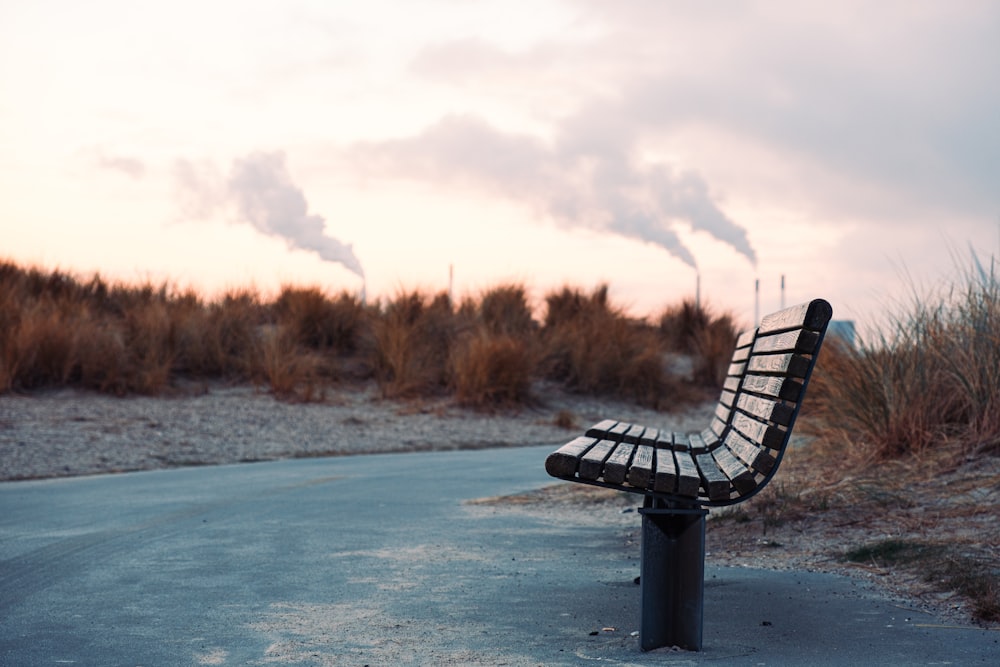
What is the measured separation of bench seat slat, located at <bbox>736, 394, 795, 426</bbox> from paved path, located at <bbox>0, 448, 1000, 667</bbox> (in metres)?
0.60

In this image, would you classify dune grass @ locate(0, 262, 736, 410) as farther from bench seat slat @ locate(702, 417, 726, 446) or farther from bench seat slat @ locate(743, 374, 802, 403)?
bench seat slat @ locate(743, 374, 802, 403)

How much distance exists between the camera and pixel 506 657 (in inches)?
107

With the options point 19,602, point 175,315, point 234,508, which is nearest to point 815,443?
point 234,508

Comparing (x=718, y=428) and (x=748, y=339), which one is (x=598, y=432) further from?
(x=748, y=339)

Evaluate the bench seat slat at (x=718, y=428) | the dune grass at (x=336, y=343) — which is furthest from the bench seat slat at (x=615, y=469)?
the dune grass at (x=336, y=343)

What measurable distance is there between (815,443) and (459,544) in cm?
299

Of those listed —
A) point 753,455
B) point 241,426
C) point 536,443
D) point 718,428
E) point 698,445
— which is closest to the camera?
point 753,455

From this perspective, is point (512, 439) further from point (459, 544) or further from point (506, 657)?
point (506, 657)

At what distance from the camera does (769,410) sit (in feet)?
9.48

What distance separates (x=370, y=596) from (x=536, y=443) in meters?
6.72

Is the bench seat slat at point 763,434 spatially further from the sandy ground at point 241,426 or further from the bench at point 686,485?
the sandy ground at point 241,426

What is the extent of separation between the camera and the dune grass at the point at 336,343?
1144 centimetres

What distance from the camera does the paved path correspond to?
9.09 ft

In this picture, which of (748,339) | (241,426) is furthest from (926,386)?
(241,426)
